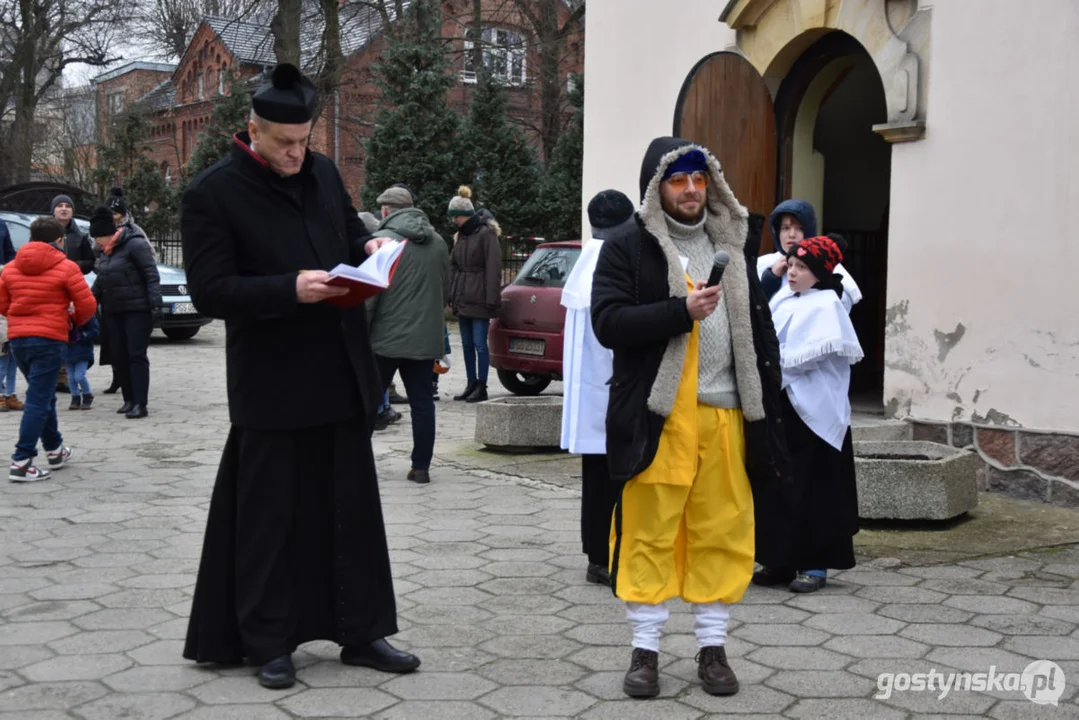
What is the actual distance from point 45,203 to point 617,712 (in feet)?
97.6

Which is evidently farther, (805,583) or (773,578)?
(773,578)

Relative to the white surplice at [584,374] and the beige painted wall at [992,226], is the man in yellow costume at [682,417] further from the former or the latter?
the beige painted wall at [992,226]

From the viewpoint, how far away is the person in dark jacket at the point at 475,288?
1227 cm

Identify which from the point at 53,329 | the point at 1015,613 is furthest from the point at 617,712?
the point at 53,329

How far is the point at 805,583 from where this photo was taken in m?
5.54

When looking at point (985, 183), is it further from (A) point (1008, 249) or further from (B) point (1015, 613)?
(B) point (1015, 613)

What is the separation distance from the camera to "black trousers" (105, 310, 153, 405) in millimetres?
11234

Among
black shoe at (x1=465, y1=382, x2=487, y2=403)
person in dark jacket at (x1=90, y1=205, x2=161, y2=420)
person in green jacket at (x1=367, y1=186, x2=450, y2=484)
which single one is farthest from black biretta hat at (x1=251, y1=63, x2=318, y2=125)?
black shoe at (x1=465, y1=382, x2=487, y2=403)

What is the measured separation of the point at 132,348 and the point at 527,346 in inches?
140

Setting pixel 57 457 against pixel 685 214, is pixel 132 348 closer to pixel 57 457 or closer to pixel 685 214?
pixel 57 457

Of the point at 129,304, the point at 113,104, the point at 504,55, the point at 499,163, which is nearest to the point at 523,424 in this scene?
the point at 129,304

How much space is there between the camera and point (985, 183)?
7.59 meters

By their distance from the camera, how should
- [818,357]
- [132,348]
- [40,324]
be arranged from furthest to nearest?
[132,348] → [40,324] → [818,357]

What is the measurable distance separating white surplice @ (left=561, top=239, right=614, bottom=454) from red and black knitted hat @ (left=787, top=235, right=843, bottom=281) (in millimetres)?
866
